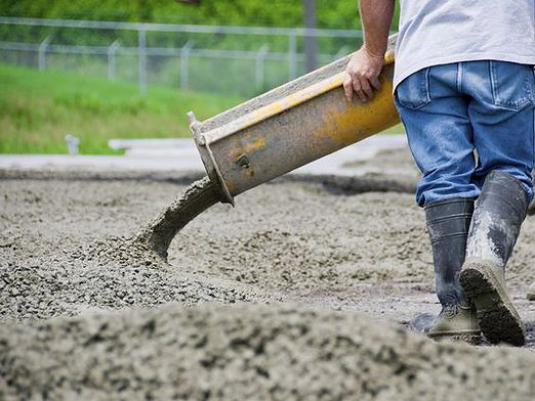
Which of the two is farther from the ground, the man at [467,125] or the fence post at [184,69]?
the fence post at [184,69]

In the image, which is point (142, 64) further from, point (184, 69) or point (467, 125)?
point (467, 125)

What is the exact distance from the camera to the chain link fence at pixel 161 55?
2881 centimetres

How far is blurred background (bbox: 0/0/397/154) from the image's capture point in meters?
23.9

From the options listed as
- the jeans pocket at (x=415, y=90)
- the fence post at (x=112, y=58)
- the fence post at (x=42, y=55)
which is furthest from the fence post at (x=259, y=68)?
the jeans pocket at (x=415, y=90)

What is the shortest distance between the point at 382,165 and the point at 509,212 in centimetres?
813

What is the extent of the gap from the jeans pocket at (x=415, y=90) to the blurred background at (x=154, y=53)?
17095mm

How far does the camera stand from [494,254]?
13.7 ft

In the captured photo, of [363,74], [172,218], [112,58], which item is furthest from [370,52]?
[112,58]

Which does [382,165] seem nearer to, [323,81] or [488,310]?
[323,81]

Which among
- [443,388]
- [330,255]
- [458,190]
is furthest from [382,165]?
[443,388]

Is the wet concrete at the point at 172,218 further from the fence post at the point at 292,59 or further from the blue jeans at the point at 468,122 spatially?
the fence post at the point at 292,59

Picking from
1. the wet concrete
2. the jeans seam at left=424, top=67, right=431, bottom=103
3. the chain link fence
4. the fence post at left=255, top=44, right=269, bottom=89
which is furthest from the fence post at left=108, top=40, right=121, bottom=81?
the jeans seam at left=424, top=67, right=431, bottom=103

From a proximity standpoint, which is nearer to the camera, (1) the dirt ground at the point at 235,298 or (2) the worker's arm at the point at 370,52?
(1) the dirt ground at the point at 235,298

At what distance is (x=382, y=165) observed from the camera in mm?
12430
